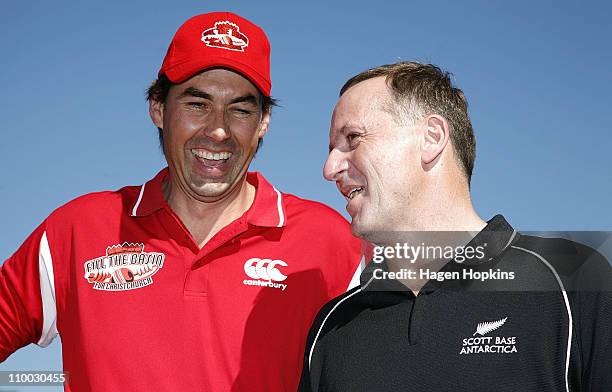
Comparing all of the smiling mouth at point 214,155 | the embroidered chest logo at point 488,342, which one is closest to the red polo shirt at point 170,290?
the smiling mouth at point 214,155

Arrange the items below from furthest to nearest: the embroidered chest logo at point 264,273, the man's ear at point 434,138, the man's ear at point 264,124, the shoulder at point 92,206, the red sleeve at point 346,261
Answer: the man's ear at point 264,124
the shoulder at point 92,206
the red sleeve at point 346,261
the embroidered chest logo at point 264,273
the man's ear at point 434,138

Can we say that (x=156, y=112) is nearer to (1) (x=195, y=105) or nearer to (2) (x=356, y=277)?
(1) (x=195, y=105)

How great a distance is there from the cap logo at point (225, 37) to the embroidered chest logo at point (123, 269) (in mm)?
1301

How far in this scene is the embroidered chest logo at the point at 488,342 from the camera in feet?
9.27

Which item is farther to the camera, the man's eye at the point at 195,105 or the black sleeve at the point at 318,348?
the man's eye at the point at 195,105

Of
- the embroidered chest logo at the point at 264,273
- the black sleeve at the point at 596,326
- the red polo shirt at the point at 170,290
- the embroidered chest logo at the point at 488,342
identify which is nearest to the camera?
the black sleeve at the point at 596,326

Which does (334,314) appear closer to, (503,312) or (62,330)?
(503,312)

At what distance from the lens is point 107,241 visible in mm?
4223

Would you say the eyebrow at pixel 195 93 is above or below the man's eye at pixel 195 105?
above

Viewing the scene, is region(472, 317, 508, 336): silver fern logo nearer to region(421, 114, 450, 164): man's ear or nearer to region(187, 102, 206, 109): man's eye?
region(421, 114, 450, 164): man's ear

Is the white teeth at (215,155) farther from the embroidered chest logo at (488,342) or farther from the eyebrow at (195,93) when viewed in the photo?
the embroidered chest logo at (488,342)

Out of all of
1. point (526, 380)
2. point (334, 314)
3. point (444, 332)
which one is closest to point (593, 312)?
point (526, 380)

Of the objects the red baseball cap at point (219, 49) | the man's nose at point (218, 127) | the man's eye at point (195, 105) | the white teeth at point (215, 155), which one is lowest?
the white teeth at point (215, 155)

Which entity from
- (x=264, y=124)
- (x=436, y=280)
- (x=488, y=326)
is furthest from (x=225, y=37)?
(x=488, y=326)
